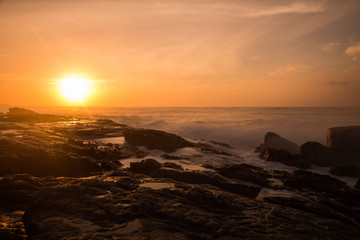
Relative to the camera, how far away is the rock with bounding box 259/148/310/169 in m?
12.8

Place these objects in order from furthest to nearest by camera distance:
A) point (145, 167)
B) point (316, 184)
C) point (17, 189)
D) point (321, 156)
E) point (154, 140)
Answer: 1. point (154, 140)
2. point (321, 156)
3. point (316, 184)
4. point (145, 167)
5. point (17, 189)

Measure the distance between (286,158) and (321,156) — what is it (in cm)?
281

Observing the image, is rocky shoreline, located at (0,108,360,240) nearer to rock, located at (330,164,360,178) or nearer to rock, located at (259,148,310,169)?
rock, located at (330,164,360,178)

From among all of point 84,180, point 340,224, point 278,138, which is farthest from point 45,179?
point 278,138

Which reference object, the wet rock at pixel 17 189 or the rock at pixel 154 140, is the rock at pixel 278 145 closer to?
the rock at pixel 154 140

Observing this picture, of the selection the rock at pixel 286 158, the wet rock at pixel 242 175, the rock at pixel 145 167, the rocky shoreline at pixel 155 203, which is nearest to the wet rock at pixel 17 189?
the rocky shoreline at pixel 155 203

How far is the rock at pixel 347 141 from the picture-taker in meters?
14.7

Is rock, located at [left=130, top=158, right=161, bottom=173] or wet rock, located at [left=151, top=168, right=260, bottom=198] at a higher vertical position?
rock, located at [left=130, top=158, right=161, bottom=173]

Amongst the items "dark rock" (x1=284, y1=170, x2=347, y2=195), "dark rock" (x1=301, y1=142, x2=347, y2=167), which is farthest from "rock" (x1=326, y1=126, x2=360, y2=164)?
"dark rock" (x1=284, y1=170, x2=347, y2=195)

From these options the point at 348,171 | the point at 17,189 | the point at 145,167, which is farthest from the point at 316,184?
the point at 17,189

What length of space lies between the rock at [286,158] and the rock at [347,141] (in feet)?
12.9

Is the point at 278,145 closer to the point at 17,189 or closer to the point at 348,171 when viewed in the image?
the point at 348,171

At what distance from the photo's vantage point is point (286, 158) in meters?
13.3

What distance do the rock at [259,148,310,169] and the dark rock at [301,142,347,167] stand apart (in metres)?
1.15
